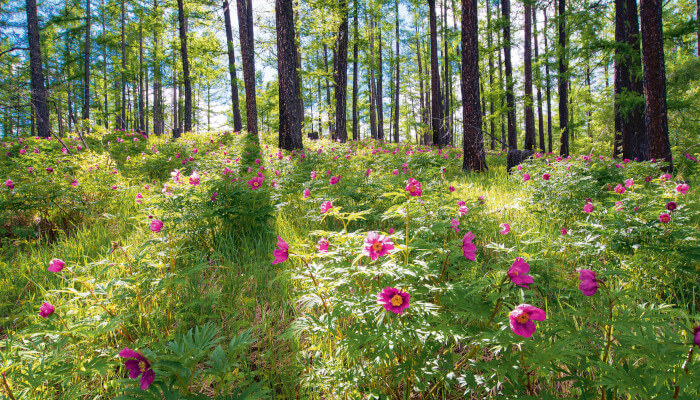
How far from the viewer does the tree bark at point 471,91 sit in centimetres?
605

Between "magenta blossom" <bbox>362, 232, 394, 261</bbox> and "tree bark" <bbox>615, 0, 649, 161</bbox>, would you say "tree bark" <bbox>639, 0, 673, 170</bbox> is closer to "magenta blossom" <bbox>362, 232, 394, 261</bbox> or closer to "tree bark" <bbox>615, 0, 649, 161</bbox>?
"tree bark" <bbox>615, 0, 649, 161</bbox>

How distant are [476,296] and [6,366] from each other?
79.5 inches

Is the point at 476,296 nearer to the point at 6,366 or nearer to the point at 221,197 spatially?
the point at 6,366

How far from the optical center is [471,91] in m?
6.38

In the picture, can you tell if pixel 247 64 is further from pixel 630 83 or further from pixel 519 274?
pixel 519 274

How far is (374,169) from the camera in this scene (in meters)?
6.24

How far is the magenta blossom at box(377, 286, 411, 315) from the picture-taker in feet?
3.80

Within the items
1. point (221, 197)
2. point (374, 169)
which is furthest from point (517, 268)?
point (374, 169)

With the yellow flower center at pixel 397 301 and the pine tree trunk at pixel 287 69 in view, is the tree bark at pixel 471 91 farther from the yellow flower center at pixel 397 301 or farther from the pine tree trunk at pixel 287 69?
the yellow flower center at pixel 397 301

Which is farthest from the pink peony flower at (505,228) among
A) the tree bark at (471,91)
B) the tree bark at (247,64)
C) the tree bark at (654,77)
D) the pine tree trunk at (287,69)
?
the tree bark at (247,64)

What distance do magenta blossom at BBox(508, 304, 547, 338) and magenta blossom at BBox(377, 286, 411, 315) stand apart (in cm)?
37

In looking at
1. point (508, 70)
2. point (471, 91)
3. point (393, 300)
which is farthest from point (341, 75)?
point (393, 300)

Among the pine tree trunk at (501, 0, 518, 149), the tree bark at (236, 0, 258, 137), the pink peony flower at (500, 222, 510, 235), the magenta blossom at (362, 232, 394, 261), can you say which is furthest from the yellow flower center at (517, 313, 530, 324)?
the tree bark at (236, 0, 258, 137)

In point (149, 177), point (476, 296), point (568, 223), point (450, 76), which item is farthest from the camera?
point (450, 76)
